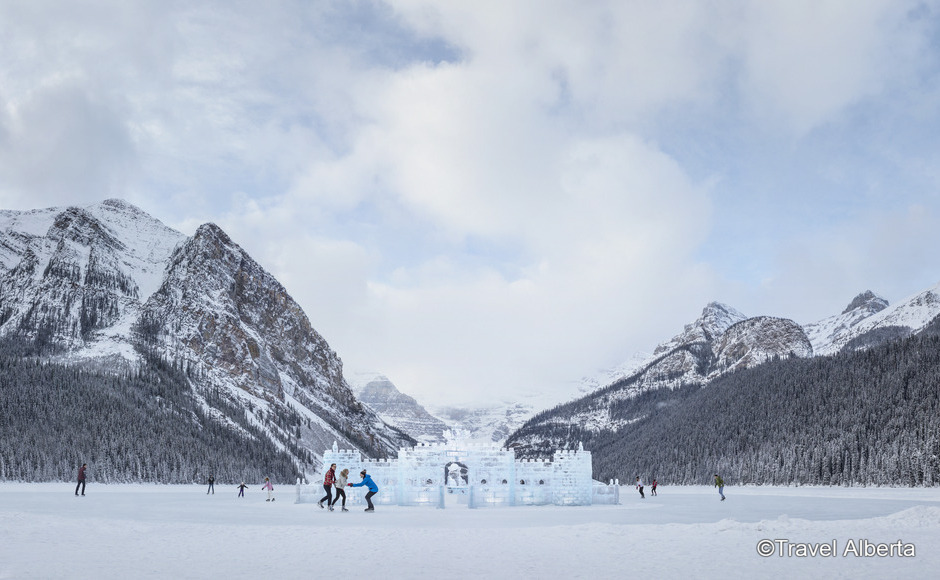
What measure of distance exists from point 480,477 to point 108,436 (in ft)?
377

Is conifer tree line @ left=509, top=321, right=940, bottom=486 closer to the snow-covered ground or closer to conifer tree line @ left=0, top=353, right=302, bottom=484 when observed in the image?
the snow-covered ground

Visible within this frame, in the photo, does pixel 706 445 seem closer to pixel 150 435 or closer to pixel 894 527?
pixel 150 435

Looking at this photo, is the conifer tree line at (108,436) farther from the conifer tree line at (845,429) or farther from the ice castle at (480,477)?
the conifer tree line at (845,429)

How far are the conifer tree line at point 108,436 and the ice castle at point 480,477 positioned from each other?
295 feet

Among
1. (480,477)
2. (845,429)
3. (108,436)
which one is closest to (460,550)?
(480,477)

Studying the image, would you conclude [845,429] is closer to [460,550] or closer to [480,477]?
[480,477]

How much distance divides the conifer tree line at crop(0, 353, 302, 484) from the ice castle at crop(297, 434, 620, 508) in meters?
89.9

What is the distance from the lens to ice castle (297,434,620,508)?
66.9 metres

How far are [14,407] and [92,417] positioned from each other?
49.5 feet

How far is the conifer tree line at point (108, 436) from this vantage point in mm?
134625

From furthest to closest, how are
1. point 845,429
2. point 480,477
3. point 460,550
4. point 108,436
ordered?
point 845,429 → point 108,436 → point 480,477 → point 460,550

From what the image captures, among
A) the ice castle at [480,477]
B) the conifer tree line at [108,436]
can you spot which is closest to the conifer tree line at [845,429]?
the ice castle at [480,477]

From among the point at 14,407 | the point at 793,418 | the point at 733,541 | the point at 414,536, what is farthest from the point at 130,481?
the point at 793,418

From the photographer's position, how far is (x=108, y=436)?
494 ft
